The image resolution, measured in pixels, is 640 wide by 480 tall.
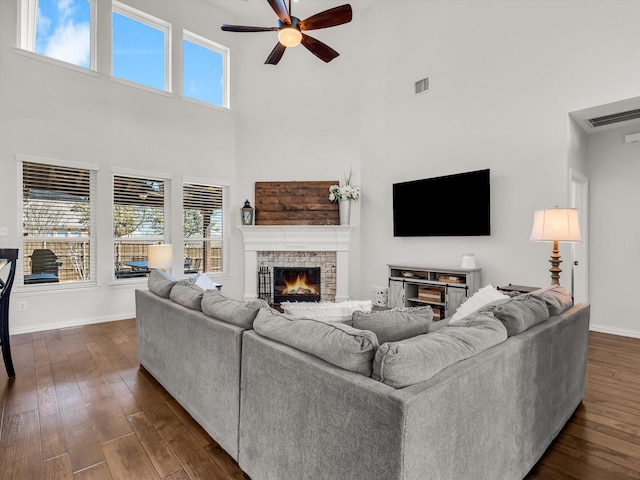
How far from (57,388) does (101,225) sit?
2.77 m

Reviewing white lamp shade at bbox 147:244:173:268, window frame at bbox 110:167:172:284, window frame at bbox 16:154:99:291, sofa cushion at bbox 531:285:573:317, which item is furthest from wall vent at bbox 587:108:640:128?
window frame at bbox 16:154:99:291

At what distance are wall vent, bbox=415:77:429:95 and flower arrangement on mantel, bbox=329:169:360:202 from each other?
176cm

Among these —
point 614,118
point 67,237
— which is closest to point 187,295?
point 67,237

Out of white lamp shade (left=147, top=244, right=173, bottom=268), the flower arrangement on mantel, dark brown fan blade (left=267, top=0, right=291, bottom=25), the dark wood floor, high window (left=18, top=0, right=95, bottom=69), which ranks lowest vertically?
the dark wood floor

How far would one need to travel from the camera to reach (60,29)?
472 cm

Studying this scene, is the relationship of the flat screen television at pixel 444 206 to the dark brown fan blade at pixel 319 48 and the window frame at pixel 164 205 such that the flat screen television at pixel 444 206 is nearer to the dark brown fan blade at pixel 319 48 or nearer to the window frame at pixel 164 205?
the dark brown fan blade at pixel 319 48

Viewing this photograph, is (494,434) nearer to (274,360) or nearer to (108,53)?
(274,360)

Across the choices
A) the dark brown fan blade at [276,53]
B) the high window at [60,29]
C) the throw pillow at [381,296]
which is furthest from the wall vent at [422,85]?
the high window at [60,29]

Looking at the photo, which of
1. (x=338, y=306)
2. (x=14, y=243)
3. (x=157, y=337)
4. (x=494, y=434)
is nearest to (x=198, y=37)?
(x=14, y=243)

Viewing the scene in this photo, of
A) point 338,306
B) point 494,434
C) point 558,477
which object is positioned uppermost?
point 338,306

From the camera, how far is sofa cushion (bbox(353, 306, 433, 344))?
163 centimetres

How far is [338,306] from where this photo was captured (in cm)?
206

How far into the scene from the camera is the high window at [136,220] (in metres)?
5.15

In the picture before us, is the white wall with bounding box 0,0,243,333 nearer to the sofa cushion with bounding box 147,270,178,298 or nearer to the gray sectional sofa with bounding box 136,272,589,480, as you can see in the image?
the sofa cushion with bounding box 147,270,178,298
